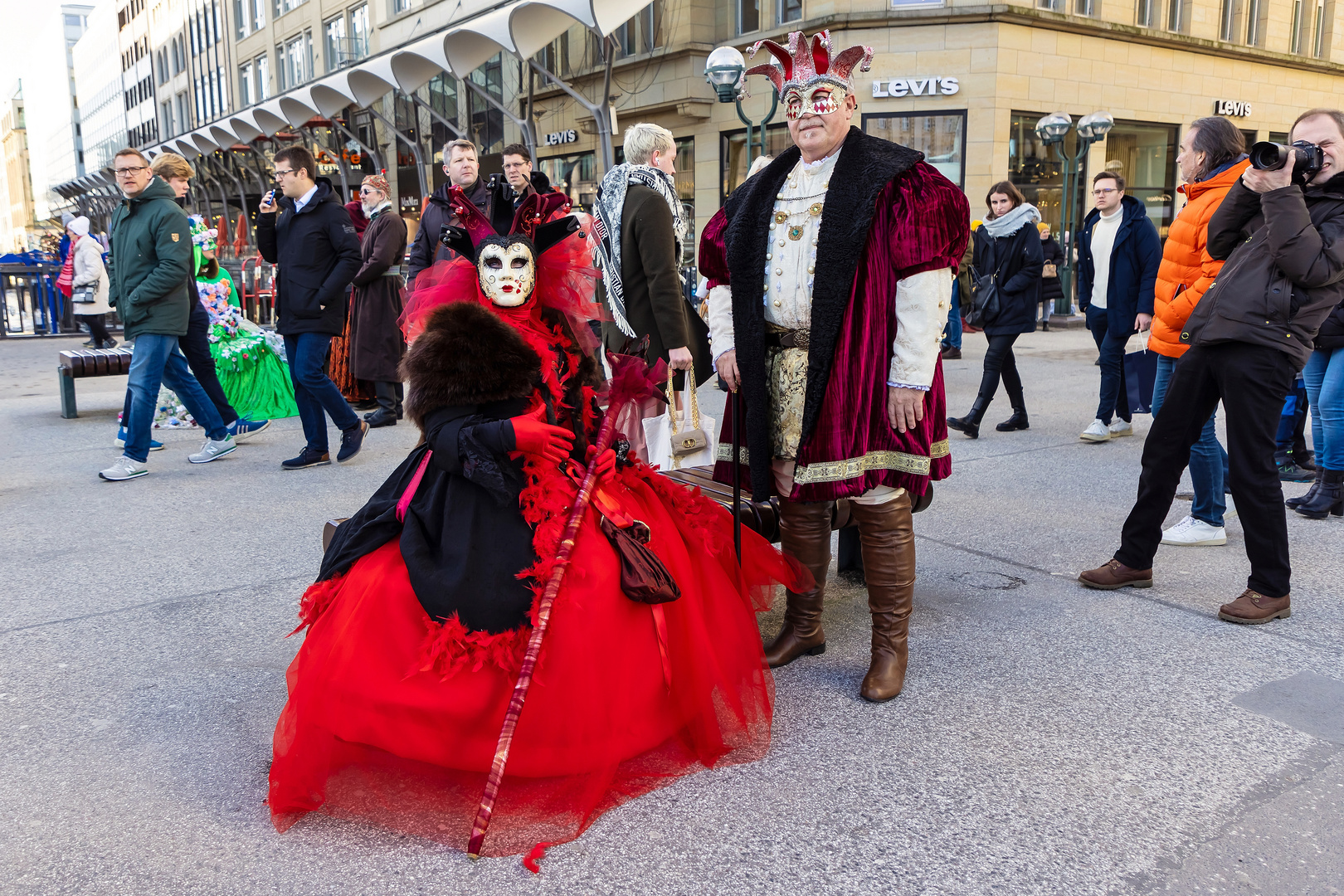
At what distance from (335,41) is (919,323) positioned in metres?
34.9

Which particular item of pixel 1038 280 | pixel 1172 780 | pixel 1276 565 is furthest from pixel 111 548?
pixel 1038 280

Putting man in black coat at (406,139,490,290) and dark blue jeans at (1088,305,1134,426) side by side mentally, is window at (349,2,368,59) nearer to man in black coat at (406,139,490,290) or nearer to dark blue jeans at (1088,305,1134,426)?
man in black coat at (406,139,490,290)

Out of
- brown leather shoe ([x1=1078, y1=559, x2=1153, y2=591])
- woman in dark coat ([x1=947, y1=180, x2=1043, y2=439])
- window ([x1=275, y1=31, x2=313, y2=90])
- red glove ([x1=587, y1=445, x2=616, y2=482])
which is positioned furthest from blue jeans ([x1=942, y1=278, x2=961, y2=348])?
window ([x1=275, y1=31, x2=313, y2=90])

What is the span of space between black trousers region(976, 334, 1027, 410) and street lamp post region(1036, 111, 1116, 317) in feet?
29.0

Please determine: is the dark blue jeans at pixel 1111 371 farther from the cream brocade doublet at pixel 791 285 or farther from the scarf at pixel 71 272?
the scarf at pixel 71 272

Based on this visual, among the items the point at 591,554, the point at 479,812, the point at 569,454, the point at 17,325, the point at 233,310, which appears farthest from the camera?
the point at 17,325

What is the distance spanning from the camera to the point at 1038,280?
7.45m

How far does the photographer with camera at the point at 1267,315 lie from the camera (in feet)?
11.6

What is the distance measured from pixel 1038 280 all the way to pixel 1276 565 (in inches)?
164

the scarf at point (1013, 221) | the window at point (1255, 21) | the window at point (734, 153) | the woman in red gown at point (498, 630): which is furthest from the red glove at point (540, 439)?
the window at point (1255, 21)

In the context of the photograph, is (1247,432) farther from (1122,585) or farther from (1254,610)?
(1122,585)

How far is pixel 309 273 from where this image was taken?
638 centimetres

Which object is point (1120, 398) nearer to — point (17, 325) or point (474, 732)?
point (474, 732)

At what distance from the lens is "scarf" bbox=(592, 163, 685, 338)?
4.98m
